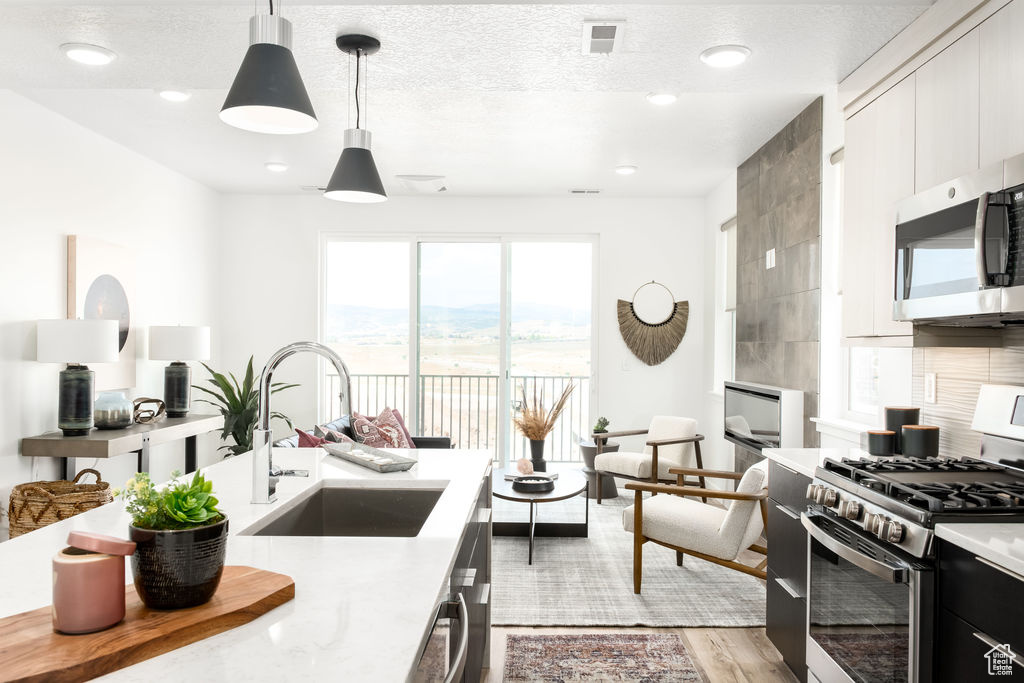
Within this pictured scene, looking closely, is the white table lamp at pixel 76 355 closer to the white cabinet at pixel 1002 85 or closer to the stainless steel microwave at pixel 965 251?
the stainless steel microwave at pixel 965 251

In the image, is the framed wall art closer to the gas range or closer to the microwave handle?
the gas range

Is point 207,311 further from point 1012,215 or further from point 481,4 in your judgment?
point 1012,215

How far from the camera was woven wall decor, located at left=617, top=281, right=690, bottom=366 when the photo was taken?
20.4ft

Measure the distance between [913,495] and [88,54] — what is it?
3.27 m

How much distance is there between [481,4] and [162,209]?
4006mm

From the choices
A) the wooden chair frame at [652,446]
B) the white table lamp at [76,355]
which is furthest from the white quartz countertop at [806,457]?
the white table lamp at [76,355]

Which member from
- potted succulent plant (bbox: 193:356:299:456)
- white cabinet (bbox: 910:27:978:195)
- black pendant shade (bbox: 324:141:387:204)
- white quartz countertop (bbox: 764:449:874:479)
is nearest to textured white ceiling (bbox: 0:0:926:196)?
white cabinet (bbox: 910:27:978:195)

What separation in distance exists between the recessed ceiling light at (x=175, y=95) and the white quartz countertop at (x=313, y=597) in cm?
268

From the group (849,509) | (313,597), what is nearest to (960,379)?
(849,509)

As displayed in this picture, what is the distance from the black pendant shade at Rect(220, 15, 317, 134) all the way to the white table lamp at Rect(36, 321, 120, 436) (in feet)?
8.91

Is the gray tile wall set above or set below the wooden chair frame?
above

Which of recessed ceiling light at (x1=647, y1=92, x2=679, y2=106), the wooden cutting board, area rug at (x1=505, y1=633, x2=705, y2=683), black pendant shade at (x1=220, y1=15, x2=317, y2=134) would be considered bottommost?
area rug at (x1=505, y1=633, x2=705, y2=683)

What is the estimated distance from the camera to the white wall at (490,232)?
20.6 feet

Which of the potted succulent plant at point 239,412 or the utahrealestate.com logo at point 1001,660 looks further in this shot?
the potted succulent plant at point 239,412
